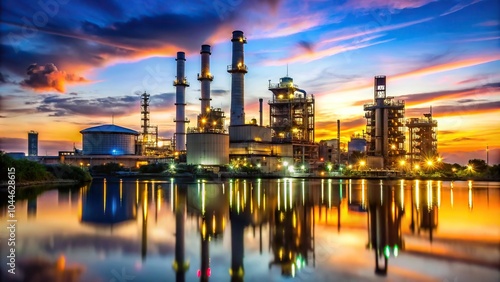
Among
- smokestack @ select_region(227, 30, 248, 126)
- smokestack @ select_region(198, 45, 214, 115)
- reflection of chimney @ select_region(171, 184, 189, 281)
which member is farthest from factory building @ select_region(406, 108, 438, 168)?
reflection of chimney @ select_region(171, 184, 189, 281)

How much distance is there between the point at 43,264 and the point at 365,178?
55.1 meters

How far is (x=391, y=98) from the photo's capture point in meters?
69.2

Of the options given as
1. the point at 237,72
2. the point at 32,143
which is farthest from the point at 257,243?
the point at 32,143

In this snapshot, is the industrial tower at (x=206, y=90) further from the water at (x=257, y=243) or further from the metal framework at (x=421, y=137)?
the water at (x=257, y=243)

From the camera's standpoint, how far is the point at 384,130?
66.6 metres

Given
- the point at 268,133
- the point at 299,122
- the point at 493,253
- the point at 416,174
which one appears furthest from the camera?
the point at 299,122

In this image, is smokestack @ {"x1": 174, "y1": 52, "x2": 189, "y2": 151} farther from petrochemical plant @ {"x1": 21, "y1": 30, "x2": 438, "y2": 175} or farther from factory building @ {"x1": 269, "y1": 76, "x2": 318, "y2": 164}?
factory building @ {"x1": 269, "y1": 76, "x2": 318, "y2": 164}

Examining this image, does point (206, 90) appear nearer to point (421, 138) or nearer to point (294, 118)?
point (294, 118)

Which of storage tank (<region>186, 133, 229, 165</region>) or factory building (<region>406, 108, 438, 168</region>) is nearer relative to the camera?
storage tank (<region>186, 133, 229, 165</region>)

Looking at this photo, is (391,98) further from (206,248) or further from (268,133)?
(206,248)

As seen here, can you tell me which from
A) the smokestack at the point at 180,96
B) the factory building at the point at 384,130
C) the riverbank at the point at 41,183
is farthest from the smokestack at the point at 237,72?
the riverbank at the point at 41,183

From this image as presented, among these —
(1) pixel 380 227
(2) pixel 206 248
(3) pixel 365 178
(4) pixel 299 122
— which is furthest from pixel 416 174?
(2) pixel 206 248

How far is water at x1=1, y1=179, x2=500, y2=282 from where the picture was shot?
9.43 m

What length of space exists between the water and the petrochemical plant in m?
45.8
